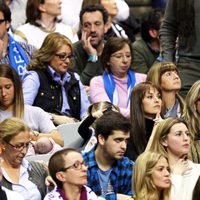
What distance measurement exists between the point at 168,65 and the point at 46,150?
1.54 metres

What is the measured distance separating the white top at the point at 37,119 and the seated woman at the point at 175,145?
1.01 metres

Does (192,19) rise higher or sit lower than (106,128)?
higher

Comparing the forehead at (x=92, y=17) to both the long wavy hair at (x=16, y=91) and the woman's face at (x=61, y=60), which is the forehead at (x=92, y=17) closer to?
the woman's face at (x=61, y=60)

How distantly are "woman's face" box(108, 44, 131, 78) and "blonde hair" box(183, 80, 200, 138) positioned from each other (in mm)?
1121

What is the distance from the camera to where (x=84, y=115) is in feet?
32.3

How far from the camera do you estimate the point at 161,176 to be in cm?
792

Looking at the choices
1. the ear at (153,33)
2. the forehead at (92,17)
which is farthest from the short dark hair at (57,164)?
the ear at (153,33)

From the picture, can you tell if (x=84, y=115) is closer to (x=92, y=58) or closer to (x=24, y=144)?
(x=92, y=58)

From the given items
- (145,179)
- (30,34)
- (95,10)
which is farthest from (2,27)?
(145,179)

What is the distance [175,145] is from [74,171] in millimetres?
1037

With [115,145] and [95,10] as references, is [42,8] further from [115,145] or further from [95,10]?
[115,145]

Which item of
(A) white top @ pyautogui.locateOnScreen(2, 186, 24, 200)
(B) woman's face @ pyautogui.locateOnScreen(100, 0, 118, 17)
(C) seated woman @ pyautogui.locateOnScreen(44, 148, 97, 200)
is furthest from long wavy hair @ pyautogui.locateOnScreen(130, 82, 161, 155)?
(B) woman's face @ pyautogui.locateOnScreen(100, 0, 118, 17)

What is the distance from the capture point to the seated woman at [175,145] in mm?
8281

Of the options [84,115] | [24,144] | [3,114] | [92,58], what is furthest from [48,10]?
[24,144]
